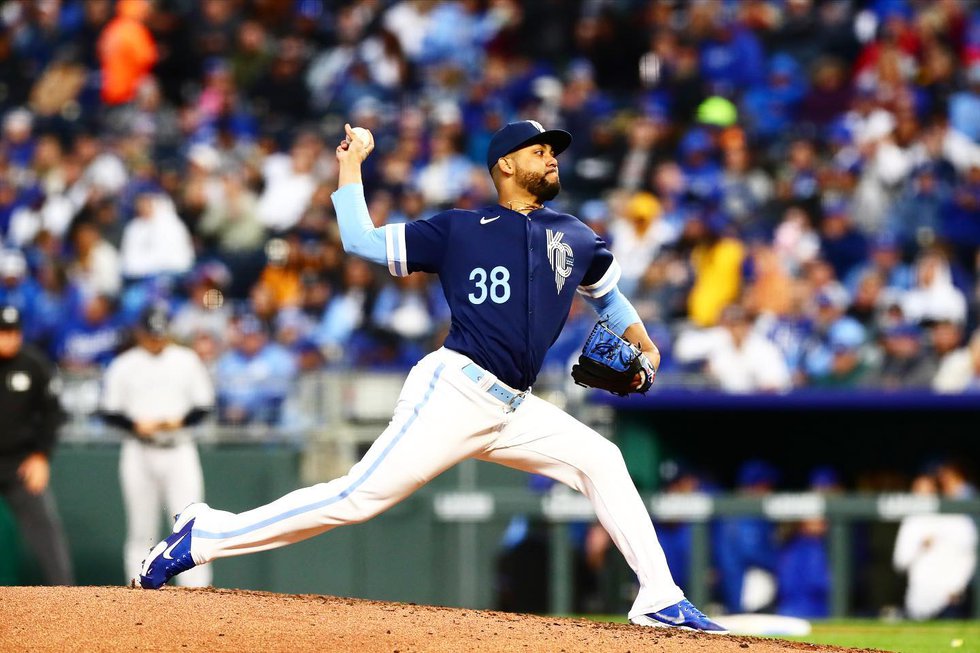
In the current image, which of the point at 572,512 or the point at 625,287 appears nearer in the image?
the point at 572,512

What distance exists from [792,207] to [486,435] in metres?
7.85

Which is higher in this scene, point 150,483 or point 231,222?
point 231,222

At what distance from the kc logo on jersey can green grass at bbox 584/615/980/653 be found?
2273 millimetres

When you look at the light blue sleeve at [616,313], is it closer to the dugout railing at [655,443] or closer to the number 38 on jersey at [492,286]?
the number 38 on jersey at [492,286]

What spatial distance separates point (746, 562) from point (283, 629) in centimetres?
578

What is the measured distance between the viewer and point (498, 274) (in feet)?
19.0

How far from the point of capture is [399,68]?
1619 centimetres

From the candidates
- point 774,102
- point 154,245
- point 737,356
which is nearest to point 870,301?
point 737,356

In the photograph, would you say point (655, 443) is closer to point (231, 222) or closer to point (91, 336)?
point (91, 336)

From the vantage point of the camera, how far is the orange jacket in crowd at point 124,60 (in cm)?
1709

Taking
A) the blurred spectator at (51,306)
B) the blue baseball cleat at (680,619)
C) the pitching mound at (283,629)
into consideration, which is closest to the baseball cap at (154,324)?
the blurred spectator at (51,306)

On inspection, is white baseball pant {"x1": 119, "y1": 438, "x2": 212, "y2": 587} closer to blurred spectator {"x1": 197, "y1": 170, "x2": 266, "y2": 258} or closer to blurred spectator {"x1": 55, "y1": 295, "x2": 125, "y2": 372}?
blurred spectator {"x1": 55, "y1": 295, "x2": 125, "y2": 372}

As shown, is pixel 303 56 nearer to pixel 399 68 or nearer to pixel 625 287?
pixel 399 68

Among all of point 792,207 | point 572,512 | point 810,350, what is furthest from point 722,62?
point 572,512
